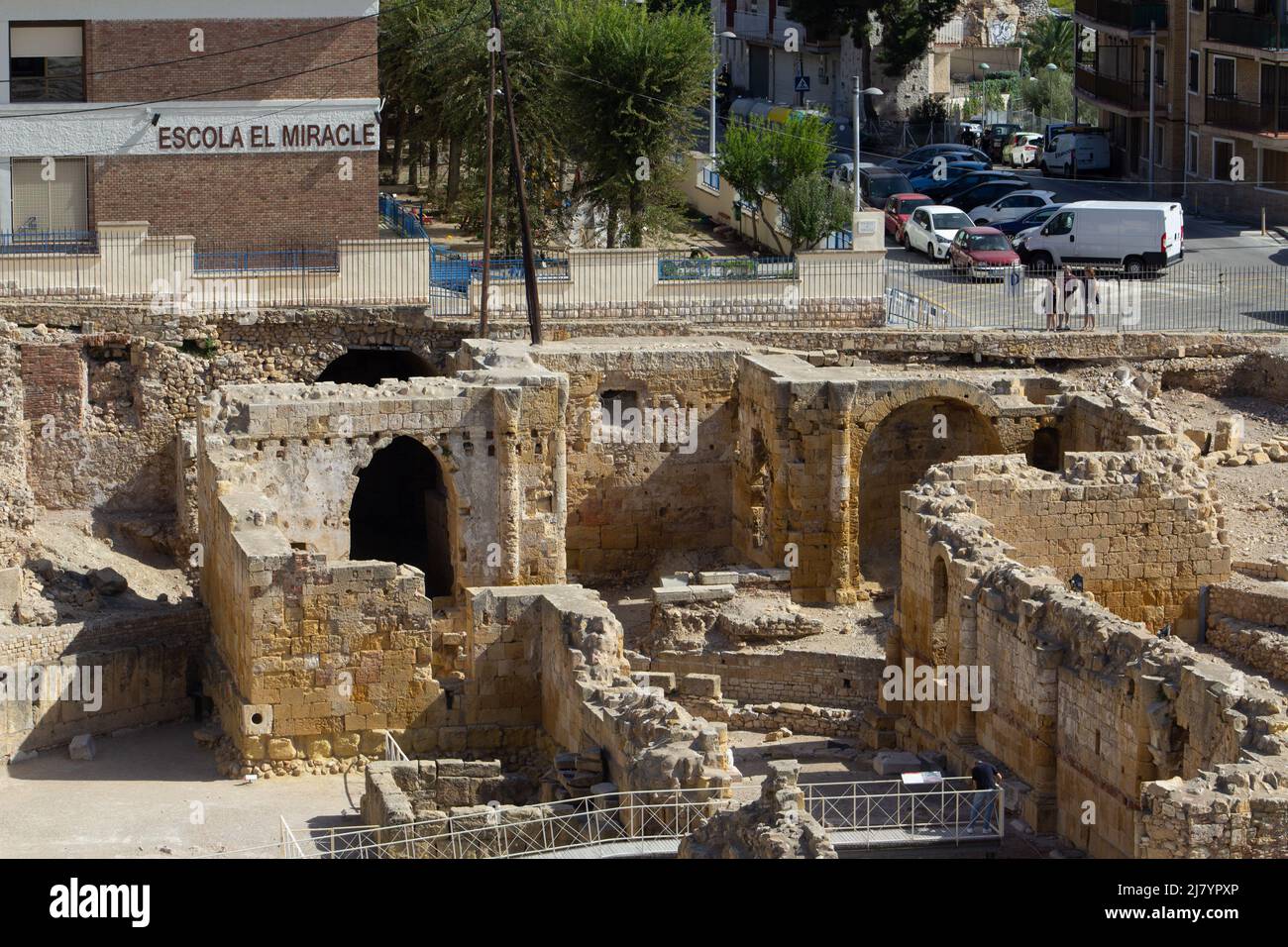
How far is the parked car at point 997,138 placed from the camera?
3056 inches

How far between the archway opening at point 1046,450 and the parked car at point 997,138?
3310cm

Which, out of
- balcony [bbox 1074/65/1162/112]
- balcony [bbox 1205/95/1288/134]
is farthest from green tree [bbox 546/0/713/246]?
balcony [bbox 1074/65/1162/112]

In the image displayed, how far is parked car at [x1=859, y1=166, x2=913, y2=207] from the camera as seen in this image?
65.8 metres

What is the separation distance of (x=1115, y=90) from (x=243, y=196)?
95.5 feet

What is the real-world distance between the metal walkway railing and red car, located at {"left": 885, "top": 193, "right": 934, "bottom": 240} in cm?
2944

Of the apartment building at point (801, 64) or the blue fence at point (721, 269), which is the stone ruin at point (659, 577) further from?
the apartment building at point (801, 64)

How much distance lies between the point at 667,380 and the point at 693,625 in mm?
5828

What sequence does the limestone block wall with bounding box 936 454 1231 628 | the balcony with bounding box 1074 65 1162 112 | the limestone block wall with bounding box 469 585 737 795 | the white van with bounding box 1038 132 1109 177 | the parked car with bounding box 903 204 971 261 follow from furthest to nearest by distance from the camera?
the white van with bounding box 1038 132 1109 177 < the balcony with bounding box 1074 65 1162 112 < the parked car with bounding box 903 204 971 261 < the limestone block wall with bounding box 936 454 1231 628 < the limestone block wall with bounding box 469 585 737 795

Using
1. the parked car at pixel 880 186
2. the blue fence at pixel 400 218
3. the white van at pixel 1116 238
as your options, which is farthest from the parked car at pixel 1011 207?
the blue fence at pixel 400 218

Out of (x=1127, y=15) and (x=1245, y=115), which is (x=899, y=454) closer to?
(x=1245, y=115)

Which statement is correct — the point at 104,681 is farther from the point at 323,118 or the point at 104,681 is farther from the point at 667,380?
the point at 323,118

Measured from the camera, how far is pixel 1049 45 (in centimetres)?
9531

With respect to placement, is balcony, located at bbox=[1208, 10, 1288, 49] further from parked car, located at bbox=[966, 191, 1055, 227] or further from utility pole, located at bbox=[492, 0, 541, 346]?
utility pole, located at bbox=[492, 0, 541, 346]

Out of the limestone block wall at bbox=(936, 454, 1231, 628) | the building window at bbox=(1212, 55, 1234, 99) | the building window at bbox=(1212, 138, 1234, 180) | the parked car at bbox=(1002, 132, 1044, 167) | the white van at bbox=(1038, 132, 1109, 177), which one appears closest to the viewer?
the limestone block wall at bbox=(936, 454, 1231, 628)
